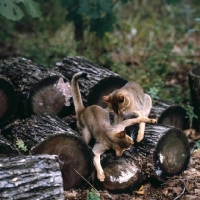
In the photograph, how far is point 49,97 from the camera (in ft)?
17.8

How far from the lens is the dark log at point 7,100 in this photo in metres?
5.23

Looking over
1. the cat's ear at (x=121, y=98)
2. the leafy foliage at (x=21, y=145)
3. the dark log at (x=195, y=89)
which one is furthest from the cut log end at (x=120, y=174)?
the dark log at (x=195, y=89)

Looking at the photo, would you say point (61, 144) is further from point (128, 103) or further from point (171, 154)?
point (171, 154)

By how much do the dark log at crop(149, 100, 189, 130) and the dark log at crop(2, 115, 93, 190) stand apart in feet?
5.94

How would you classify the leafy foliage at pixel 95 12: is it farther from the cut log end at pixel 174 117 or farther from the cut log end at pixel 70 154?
the cut log end at pixel 70 154

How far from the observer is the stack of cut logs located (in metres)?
3.73

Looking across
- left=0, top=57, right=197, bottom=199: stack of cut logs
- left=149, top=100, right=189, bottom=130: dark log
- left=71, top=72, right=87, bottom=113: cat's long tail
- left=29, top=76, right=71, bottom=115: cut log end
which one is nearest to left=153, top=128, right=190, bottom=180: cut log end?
left=0, top=57, right=197, bottom=199: stack of cut logs

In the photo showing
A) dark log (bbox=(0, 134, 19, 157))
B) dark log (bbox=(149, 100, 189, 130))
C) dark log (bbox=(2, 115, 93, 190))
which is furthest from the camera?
dark log (bbox=(149, 100, 189, 130))

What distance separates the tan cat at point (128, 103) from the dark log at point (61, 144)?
62cm

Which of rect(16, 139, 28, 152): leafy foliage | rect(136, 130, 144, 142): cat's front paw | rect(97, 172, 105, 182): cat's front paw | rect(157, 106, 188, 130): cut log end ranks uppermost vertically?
rect(16, 139, 28, 152): leafy foliage

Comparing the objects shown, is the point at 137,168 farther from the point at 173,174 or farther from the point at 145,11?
the point at 145,11

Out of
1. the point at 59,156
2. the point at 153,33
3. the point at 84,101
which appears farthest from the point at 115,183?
the point at 153,33

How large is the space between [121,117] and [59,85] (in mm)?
1061

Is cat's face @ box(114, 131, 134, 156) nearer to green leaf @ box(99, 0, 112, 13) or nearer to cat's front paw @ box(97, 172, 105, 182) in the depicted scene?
cat's front paw @ box(97, 172, 105, 182)
